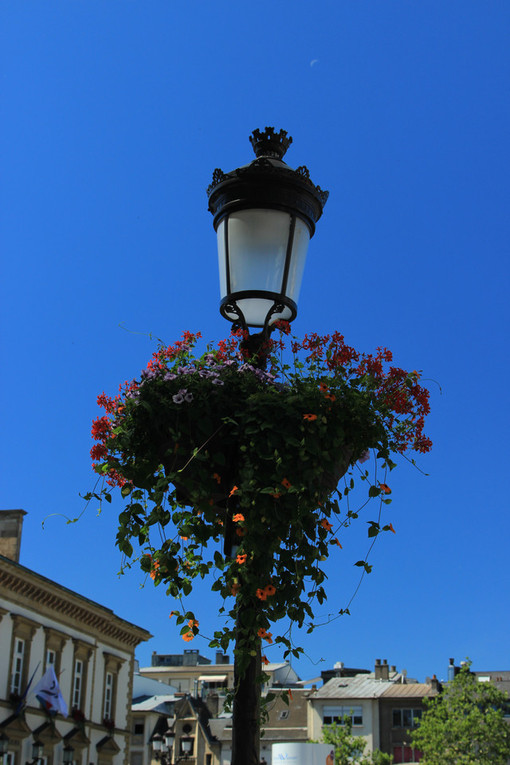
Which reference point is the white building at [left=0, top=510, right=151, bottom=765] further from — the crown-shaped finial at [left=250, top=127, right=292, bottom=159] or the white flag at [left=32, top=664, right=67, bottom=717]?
the crown-shaped finial at [left=250, top=127, right=292, bottom=159]

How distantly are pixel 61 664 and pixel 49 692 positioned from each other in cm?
376

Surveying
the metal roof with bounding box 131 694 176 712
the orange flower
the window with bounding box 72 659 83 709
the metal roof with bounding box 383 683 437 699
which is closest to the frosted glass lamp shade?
the orange flower

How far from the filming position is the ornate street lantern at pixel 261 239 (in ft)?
14.9

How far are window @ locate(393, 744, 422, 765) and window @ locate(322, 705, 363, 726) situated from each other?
9.91ft

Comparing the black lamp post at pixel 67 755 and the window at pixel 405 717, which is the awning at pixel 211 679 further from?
the black lamp post at pixel 67 755

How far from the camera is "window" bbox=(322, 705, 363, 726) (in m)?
61.7

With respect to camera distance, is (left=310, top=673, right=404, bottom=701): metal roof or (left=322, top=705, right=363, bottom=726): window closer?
(left=322, top=705, right=363, bottom=726): window

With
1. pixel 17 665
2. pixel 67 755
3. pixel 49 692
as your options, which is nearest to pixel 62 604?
pixel 17 665

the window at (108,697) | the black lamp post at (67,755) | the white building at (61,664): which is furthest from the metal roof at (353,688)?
the black lamp post at (67,755)

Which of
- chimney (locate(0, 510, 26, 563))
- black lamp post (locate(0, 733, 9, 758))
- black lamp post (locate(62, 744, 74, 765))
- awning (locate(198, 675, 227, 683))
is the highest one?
chimney (locate(0, 510, 26, 563))

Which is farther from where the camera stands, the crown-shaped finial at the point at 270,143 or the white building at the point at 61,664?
the white building at the point at 61,664

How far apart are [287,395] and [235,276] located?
3.07 ft

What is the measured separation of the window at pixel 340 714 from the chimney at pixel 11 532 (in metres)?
33.3

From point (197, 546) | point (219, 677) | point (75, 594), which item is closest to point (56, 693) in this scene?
point (75, 594)
